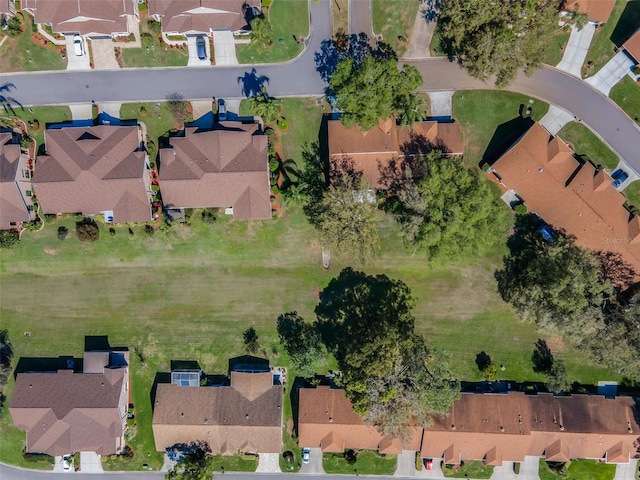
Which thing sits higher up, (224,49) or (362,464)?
(224,49)

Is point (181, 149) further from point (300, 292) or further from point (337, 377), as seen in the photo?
point (337, 377)

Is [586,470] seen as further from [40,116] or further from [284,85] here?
[40,116]

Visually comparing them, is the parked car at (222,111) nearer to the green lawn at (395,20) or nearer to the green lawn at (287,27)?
the green lawn at (287,27)

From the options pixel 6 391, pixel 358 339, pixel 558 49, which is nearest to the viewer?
pixel 358 339

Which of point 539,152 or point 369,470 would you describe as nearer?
point 539,152

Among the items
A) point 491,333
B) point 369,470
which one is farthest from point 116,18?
point 369,470

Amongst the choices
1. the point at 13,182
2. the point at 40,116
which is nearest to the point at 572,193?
the point at 40,116
